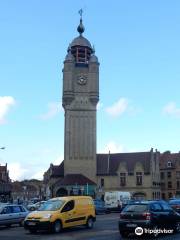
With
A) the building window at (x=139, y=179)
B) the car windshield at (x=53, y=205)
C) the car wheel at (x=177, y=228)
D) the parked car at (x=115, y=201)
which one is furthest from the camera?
the building window at (x=139, y=179)

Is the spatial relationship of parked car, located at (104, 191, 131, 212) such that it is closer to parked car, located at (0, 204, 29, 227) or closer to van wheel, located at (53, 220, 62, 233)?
parked car, located at (0, 204, 29, 227)

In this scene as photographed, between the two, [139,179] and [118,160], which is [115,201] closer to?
[139,179]

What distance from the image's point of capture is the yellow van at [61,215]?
24078 millimetres

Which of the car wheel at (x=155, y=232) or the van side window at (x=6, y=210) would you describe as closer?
the car wheel at (x=155, y=232)

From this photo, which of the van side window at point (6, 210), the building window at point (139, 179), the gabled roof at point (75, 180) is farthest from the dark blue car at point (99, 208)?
the building window at point (139, 179)

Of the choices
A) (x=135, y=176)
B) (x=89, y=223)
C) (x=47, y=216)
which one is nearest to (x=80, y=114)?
(x=135, y=176)

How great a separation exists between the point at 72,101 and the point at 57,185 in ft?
54.5

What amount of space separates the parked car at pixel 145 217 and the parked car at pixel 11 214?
10.1 m

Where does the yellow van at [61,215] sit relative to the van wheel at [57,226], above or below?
above

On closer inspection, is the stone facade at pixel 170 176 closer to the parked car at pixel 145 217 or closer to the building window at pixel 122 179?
the building window at pixel 122 179

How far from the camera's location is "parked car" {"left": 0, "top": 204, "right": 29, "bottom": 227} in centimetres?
2902

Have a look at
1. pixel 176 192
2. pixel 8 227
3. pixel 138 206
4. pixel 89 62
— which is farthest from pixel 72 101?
pixel 138 206

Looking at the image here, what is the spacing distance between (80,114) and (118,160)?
1338 centimetres

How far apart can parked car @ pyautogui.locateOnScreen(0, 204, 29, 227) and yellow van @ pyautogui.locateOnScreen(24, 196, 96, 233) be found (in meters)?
4.36
